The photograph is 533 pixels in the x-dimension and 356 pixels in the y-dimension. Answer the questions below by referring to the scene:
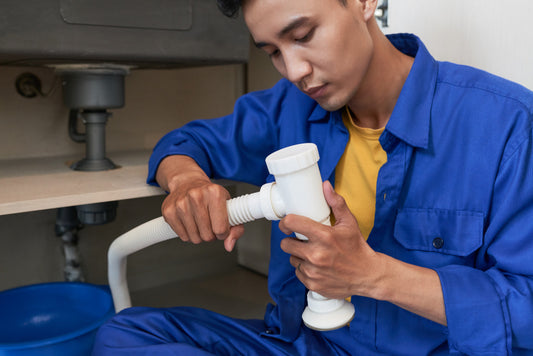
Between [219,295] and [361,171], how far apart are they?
0.95 meters

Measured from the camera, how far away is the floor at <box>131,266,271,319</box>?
5.24ft

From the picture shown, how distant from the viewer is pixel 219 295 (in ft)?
5.56

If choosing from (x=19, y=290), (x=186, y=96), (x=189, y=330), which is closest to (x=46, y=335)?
(x=19, y=290)

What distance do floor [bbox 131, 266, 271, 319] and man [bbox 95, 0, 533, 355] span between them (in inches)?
22.9

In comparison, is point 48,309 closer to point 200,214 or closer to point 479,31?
point 200,214

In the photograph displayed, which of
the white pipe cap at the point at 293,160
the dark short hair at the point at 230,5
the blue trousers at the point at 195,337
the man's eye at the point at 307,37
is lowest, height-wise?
the blue trousers at the point at 195,337

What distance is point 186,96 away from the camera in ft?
5.73

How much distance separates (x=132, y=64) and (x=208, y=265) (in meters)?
0.88

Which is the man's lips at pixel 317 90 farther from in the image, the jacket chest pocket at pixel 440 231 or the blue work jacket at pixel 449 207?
the jacket chest pocket at pixel 440 231

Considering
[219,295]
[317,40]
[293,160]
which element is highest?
[317,40]

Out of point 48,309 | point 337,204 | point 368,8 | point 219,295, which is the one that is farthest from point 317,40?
point 219,295

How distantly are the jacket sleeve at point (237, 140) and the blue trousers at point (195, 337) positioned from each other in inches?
11.1

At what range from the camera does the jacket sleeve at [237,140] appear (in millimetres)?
1027

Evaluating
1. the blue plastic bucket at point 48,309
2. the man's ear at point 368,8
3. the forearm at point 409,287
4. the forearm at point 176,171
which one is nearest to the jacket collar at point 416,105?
the man's ear at point 368,8
